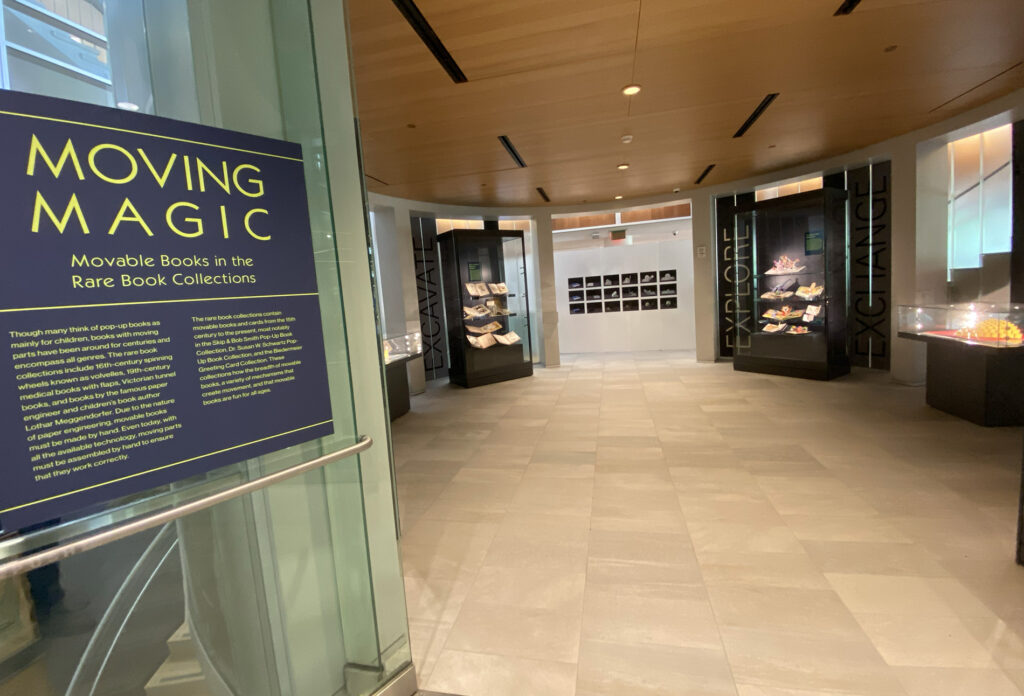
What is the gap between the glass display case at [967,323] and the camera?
4.40 metres

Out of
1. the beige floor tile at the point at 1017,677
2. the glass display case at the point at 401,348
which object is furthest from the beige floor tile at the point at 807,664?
the glass display case at the point at 401,348

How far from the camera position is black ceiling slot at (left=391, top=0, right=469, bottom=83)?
2.74 metres

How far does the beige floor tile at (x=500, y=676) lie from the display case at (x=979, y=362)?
5.23 m

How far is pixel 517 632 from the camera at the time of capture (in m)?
2.19

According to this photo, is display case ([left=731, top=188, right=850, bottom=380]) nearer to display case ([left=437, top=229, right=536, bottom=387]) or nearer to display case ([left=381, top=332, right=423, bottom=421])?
display case ([left=437, top=229, right=536, bottom=387])

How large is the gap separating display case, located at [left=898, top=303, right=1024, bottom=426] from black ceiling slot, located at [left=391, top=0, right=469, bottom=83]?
549 centimetres

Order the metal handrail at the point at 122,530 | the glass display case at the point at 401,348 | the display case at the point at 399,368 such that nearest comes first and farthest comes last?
the metal handrail at the point at 122,530 < the glass display case at the point at 401,348 < the display case at the point at 399,368

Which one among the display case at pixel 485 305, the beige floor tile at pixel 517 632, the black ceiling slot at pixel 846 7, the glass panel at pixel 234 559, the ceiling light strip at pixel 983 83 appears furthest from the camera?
the display case at pixel 485 305

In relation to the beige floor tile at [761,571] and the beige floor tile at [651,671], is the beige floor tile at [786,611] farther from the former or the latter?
the beige floor tile at [651,671]

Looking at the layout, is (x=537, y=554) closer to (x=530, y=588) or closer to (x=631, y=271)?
(x=530, y=588)

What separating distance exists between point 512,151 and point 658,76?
2.20 m

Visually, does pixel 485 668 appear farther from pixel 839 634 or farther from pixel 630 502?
pixel 630 502

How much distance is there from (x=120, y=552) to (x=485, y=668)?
144cm

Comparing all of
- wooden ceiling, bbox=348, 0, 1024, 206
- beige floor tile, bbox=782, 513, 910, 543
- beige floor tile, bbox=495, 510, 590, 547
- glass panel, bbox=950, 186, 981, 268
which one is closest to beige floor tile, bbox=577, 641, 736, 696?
beige floor tile, bbox=495, 510, 590, 547
